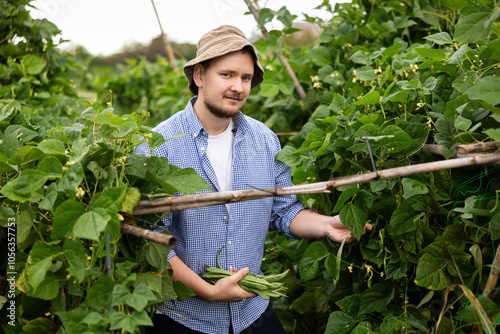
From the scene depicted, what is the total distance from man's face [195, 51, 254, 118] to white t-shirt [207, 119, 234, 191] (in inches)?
4.7

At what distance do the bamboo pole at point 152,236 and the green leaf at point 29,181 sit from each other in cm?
25

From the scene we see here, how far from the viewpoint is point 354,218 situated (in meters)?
1.68

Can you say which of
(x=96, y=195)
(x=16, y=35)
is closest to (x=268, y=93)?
(x=16, y=35)

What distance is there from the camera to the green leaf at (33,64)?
271 cm

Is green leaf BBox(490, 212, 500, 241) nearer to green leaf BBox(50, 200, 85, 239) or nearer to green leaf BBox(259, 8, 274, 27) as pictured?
green leaf BBox(50, 200, 85, 239)

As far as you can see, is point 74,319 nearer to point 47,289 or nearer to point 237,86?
point 47,289

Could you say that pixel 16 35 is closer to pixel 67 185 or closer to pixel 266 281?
pixel 67 185

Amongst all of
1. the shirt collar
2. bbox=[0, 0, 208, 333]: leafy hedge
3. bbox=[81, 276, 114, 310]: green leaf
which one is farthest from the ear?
bbox=[81, 276, 114, 310]: green leaf

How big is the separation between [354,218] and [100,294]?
2.84 feet

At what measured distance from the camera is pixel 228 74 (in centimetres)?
195

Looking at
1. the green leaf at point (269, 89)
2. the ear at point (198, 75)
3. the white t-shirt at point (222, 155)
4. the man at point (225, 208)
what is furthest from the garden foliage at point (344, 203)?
the ear at point (198, 75)

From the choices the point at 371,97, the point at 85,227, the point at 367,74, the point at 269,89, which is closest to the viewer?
the point at 85,227

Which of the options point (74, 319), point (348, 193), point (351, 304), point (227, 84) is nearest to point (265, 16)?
point (227, 84)

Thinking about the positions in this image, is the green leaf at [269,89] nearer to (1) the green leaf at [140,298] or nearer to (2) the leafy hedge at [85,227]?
(2) the leafy hedge at [85,227]
